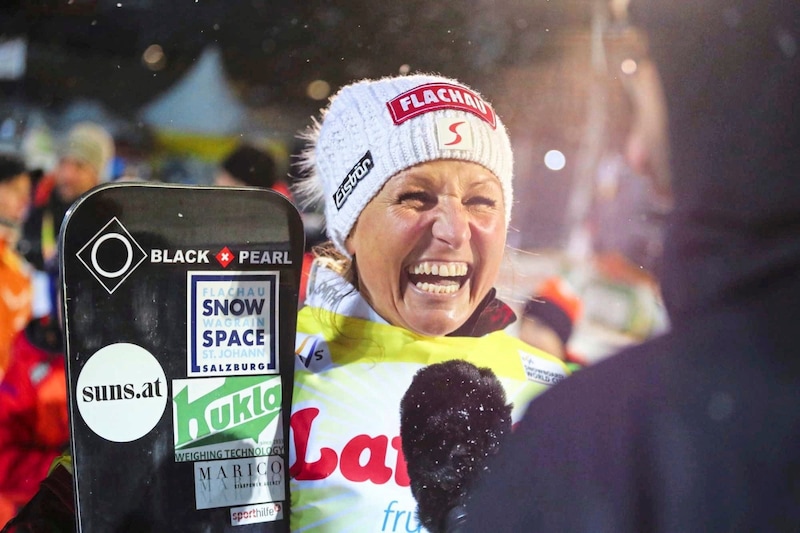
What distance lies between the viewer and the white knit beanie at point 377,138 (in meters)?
1.99

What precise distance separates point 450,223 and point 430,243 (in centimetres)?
7

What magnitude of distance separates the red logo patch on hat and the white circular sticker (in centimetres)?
82

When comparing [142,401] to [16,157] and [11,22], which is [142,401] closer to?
[16,157]

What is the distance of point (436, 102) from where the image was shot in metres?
2.01

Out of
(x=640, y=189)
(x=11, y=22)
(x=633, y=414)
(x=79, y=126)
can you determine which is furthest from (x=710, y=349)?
(x=11, y=22)

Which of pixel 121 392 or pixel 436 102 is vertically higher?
pixel 436 102

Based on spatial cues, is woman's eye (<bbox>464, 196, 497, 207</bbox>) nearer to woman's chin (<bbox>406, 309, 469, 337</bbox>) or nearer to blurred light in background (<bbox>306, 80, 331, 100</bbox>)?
woman's chin (<bbox>406, 309, 469, 337</bbox>)

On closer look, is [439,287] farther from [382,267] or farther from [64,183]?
[64,183]

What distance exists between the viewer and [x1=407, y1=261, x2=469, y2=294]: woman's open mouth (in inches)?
79.7

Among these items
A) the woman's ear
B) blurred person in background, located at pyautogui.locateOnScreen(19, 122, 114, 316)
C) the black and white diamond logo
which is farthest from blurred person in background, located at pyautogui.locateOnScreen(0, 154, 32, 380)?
the woman's ear

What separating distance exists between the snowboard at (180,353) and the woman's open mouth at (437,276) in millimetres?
288

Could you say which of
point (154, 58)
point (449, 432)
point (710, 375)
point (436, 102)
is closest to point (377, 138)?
point (436, 102)

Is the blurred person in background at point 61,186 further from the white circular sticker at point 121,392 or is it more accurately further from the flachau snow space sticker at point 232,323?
the flachau snow space sticker at point 232,323

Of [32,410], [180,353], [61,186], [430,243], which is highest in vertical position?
[61,186]
